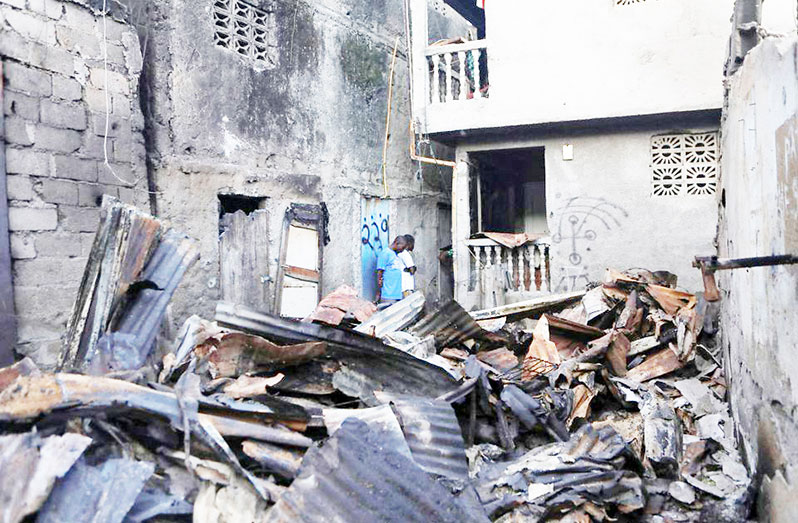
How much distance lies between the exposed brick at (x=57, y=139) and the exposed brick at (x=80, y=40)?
2.48 feet

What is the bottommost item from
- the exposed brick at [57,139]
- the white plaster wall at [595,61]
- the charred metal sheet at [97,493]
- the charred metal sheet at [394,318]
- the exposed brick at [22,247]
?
the charred metal sheet at [97,493]

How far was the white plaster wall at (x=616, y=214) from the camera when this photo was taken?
8602mm

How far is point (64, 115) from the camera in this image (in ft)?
18.0

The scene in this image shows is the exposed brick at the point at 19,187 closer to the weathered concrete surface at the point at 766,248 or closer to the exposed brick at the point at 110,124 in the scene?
the exposed brick at the point at 110,124

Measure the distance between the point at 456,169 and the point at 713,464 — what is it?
6674 mm

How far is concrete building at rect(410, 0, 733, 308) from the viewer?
26.8 feet

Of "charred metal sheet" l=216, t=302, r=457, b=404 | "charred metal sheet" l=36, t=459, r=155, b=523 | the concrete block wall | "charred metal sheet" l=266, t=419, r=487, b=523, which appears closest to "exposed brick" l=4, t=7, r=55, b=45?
the concrete block wall

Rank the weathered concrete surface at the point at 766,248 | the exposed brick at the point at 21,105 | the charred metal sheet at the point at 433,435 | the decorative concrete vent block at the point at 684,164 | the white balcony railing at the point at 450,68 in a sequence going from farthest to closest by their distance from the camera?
the white balcony railing at the point at 450,68 → the decorative concrete vent block at the point at 684,164 → the exposed brick at the point at 21,105 → the charred metal sheet at the point at 433,435 → the weathered concrete surface at the point at 766,248

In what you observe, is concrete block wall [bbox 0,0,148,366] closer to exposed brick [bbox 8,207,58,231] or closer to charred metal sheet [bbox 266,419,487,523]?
exposed brick [bbox 8,207,58,231]

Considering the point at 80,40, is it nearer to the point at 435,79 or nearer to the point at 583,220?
the point at 435,79

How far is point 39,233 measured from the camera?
528 centimetres

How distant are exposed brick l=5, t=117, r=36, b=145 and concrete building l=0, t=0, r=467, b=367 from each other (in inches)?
0.4

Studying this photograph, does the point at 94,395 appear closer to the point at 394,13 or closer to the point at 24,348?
the point at 24,348

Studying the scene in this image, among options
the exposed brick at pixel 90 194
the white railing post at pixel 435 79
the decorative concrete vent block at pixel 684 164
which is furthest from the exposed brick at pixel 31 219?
the decorative concrete vent block at pixel 684 164
